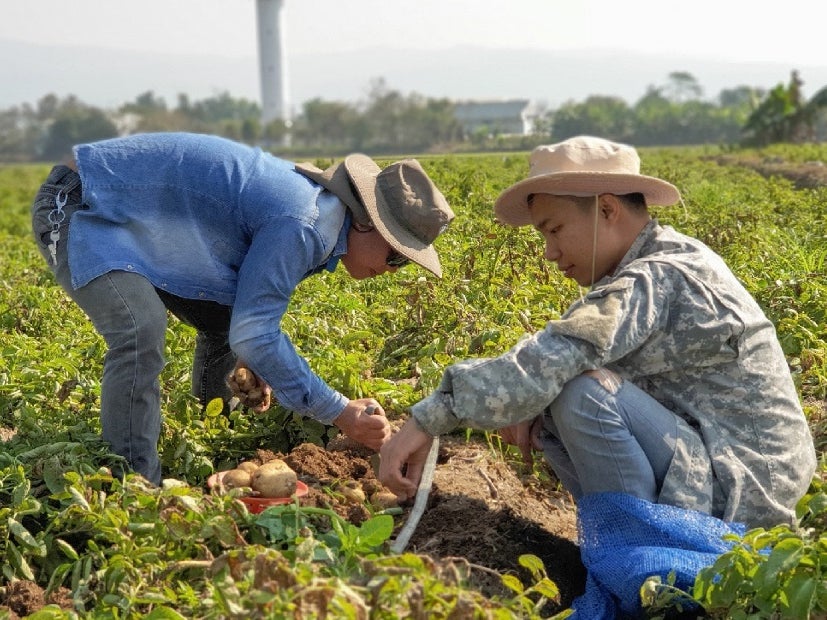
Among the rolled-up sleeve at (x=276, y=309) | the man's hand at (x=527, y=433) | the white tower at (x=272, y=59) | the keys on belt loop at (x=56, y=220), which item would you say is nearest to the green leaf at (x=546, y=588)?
the man's hand at (x=527, y=433)

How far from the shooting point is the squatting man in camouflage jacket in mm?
2320

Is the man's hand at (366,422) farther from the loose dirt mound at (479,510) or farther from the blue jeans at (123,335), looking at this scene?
the blue jeans at (123,335)

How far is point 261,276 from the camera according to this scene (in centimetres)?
271

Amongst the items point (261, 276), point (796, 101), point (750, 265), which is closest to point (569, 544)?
point (261, 276)

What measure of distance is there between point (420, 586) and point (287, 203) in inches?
53.6

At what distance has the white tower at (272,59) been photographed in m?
93.6

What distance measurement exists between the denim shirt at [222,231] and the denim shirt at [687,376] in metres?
0.54

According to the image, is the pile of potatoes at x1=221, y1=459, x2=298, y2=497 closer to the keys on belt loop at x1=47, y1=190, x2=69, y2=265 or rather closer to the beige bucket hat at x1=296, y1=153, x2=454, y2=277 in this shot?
the beige bucket hat at x1=296, y1=153, x2=454, y2=277

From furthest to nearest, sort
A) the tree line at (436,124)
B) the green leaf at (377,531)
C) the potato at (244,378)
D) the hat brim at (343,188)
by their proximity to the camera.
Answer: the tree line at (436,124)
the potato at (244,378)
the hat brim at (343,188)
the green leaf at (377,531)

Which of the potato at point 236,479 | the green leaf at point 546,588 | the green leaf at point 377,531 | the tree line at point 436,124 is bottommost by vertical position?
the tree line at point 436,124

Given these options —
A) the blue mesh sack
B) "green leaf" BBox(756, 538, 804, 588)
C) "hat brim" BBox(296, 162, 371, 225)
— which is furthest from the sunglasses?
"green leaf" BBox(756, 538, 804, 588)

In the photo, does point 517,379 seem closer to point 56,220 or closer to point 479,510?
point 479,510

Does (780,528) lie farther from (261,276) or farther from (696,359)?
(261,276)

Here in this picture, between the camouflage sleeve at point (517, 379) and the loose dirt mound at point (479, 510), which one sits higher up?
Answer: the camouflage sleeve at point (517, 379)
